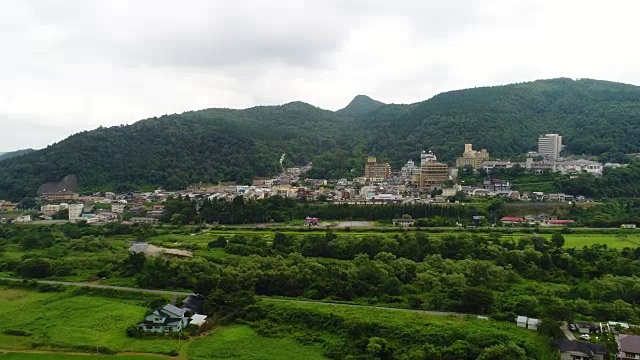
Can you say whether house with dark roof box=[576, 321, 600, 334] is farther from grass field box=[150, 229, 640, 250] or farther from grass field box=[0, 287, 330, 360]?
grass field box=[150, 229, 640, 250]

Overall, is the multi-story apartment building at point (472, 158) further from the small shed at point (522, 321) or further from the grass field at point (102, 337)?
the grass field at point (102, 337)

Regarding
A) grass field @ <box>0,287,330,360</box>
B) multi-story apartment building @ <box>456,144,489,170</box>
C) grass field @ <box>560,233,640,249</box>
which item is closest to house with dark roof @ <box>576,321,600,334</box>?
grass field @ <box>0,287,330,360</box>

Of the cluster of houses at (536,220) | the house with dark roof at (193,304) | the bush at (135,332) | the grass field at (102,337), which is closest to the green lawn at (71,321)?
the grass field at (102,337)

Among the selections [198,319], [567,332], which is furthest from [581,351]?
[198,319]

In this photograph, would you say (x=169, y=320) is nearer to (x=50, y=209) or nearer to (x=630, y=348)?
(x=630, y=348)

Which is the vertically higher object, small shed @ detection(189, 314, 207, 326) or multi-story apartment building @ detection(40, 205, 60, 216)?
multi-story apartment building @ detection(40, 205, 60, 216)

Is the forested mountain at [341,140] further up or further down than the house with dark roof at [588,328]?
further up
